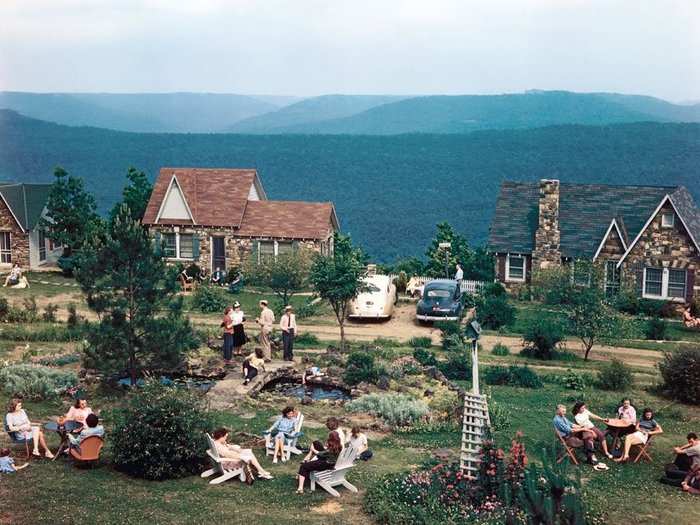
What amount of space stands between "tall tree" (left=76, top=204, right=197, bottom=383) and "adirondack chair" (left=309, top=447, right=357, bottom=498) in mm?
8304

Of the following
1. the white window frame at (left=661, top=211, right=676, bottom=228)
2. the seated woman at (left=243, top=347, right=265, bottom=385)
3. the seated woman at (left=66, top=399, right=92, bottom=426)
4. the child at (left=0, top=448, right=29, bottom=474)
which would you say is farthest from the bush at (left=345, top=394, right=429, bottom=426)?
the white window frame at (left=661, top=211, right=676, bottom=228)

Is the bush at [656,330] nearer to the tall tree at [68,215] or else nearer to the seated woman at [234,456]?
the seated woman at [234,456]

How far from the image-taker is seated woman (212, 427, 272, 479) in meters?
16.7

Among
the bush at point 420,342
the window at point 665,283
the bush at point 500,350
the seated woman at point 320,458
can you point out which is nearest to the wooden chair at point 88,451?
the seated woman at point 320,458

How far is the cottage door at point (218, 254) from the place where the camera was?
1919 inches

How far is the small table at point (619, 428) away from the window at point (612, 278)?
24.0 m

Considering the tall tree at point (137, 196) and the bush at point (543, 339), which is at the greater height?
the tall tree at point (137, 196)

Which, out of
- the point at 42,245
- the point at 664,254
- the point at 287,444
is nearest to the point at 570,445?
the point at 287,444

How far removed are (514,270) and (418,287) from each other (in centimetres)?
531

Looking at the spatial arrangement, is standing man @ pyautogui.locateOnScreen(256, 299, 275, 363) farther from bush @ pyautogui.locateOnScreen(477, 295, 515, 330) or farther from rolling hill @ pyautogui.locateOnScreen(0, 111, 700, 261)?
rolling hill @ pyautogui.locateOnScreen(0, 111, 700, 261)

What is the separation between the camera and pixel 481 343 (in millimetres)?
34500

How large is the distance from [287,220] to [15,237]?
14434 millimetres

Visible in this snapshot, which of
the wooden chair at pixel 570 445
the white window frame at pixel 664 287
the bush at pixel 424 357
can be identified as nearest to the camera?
the wooden chair at pixel 570 445

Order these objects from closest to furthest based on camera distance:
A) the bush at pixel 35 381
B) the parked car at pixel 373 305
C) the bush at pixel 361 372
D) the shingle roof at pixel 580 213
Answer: the bush at pixel 35 381 < the bush at pixel 361 372 < the parked car at pixel 373 305 < the shingle roof at pixel 580 213
